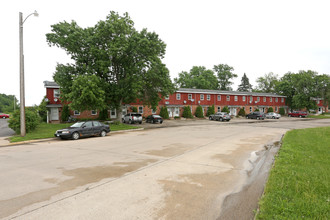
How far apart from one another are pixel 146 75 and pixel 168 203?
68.7 ft

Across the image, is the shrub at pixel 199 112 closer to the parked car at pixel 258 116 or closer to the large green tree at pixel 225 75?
the parked car at pixel 258 116

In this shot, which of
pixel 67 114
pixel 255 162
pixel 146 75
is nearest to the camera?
pixel 255 162

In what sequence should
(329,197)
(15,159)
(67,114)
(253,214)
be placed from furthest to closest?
(67,114), (15,159), (329,197), (253,214)

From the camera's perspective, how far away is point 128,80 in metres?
22.5

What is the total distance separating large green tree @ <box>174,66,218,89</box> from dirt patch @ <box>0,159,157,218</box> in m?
59.2

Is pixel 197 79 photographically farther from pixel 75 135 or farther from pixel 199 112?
pixel 75 135

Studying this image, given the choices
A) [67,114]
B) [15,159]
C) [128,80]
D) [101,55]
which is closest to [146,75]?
[128,80]

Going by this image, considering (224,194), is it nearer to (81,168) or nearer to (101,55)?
(81,168)

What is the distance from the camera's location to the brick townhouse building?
3020 cm

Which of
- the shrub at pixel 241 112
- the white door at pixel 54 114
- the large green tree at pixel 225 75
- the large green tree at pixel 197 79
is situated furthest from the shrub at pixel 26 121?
the large green tree at pixel 225 75

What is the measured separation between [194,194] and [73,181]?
11.2 ft

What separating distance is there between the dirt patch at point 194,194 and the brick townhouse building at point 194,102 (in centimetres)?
2815

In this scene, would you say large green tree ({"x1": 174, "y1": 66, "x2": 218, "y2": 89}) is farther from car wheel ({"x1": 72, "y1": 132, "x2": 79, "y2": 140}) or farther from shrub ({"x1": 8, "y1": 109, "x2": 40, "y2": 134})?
car wheel ({"x1": 72, "y1": 132, "x2": 79, "y2": 140})

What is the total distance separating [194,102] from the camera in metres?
43.2
